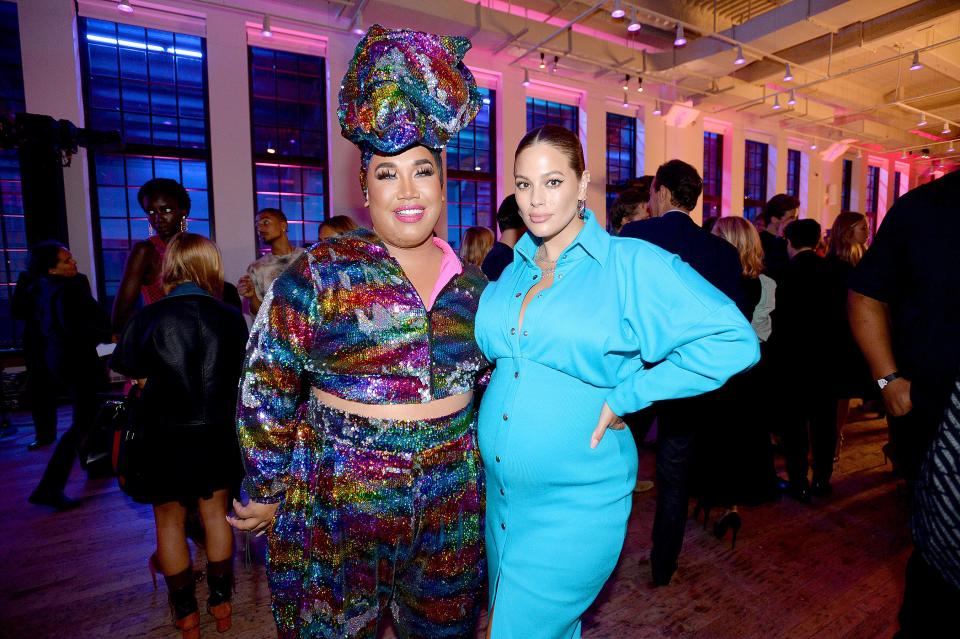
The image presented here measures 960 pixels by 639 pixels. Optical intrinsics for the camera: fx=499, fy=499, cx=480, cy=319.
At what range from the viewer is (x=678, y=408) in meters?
2.41

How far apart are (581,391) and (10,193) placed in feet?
23.3

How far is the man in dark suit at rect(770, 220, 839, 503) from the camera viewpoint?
3.28m

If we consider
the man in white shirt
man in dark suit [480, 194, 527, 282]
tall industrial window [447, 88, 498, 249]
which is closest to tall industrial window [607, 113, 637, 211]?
tall industrial window [447, 88, 498, 249]

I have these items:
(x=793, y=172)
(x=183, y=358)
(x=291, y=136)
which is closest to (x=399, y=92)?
(x=183, y=358)

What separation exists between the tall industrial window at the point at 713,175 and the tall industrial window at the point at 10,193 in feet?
37.3

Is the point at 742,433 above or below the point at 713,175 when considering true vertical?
below

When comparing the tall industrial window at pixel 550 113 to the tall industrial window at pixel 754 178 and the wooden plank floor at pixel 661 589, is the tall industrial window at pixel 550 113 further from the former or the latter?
the wooden plank floor at pixel 661 589

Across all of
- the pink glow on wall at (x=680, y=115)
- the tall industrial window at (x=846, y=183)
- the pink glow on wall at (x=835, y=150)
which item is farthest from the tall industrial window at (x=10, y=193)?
the tall industrial window at (x=846, y=183)

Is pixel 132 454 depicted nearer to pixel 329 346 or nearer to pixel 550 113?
pixel 329 346

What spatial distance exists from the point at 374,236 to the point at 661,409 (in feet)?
5.44

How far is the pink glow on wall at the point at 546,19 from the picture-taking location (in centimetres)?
682

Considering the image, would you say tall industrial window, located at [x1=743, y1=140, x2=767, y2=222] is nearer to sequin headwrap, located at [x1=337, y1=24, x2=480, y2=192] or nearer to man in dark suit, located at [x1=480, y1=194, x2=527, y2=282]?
man in dark suit, located at [x1=480, y1=194, x2=527, y2=282]

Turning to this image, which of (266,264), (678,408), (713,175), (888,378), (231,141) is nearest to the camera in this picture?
(888,378)

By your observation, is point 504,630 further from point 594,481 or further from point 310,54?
point 310,54
